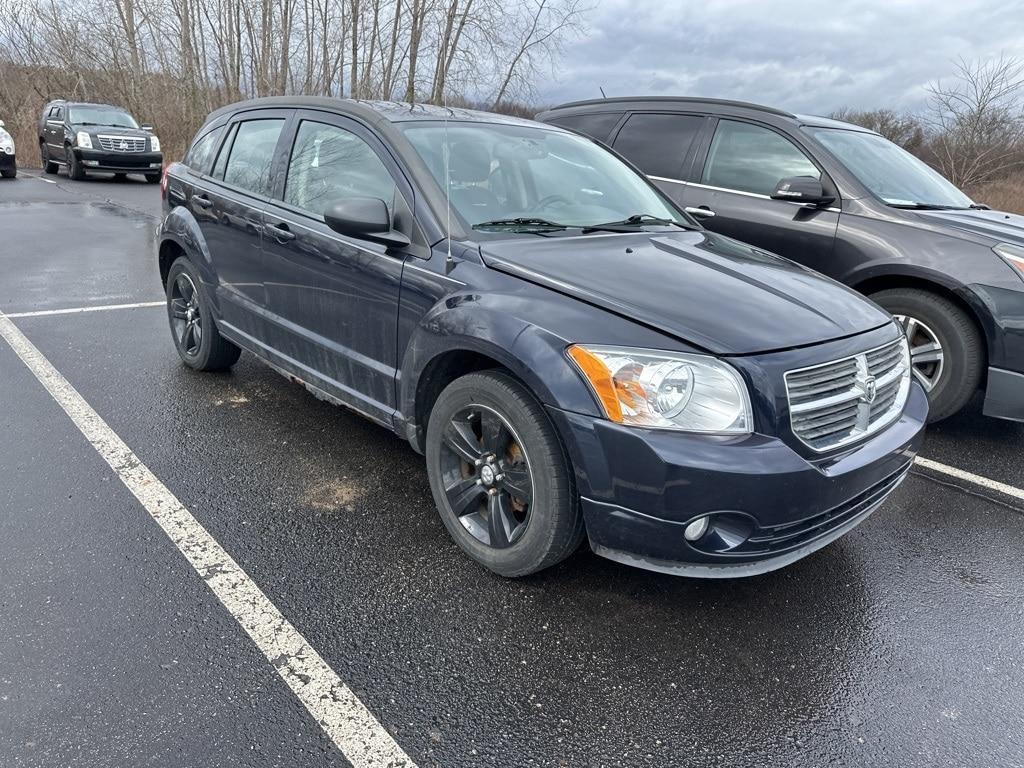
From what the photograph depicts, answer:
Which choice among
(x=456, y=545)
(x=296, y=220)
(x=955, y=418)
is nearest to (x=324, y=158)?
(x=296, y=220)

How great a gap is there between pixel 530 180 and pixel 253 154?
177 centimetres

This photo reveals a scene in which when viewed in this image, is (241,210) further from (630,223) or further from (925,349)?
(925,349)

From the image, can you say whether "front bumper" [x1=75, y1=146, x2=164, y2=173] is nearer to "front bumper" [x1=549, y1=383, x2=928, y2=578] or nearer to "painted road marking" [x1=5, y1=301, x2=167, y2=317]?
"painted road marking" [x1=5, y1=301, x2=167, y2=317]

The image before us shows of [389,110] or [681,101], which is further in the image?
[681,101]

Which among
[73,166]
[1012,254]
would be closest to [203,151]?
[1012,254]

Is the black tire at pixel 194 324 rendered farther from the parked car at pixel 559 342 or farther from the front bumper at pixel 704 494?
the front bumper at pixel 704 494

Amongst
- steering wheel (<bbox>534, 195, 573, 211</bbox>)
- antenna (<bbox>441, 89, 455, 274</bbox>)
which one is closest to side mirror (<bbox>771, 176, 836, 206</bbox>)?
steering wheel (<bbox>534, 195, 573, 211</bbox>)

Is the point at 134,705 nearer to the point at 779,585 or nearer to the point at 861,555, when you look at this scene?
the point at 779,585

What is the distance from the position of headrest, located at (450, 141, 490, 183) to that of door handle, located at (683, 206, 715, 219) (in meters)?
2.23

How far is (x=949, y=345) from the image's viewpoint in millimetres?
4488

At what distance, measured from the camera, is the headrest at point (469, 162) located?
336 centimetres

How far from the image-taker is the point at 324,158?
3.76 metres

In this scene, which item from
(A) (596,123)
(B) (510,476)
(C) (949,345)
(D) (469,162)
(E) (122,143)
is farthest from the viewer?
(E) (122,143)

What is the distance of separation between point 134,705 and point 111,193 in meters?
16.7
